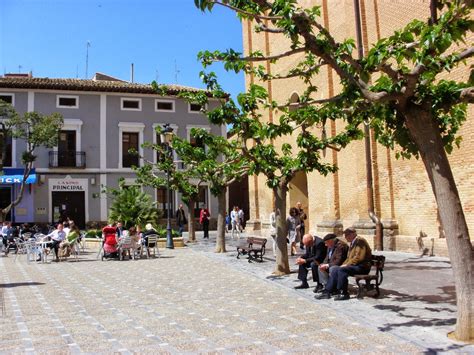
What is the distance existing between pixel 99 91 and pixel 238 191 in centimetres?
1267

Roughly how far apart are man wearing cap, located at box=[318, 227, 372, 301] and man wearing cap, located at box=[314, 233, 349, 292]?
18cm

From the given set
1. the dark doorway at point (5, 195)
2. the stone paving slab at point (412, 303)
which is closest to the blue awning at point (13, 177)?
the dark doorway at point (5, 195)

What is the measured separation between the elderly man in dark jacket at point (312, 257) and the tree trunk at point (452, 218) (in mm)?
3537

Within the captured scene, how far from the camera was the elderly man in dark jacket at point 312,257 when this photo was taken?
8.93m

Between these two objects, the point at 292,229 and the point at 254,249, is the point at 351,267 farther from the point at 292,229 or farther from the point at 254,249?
the point at 292,229

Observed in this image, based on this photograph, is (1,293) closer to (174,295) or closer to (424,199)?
(174,295)

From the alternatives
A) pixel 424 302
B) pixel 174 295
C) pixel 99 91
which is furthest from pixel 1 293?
pixel 99 91

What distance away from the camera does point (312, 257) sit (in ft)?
30.3

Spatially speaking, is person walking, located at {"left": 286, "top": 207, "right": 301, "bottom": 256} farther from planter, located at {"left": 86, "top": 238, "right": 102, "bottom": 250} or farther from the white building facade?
the white building facade

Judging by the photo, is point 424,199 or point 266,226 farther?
point 266,226

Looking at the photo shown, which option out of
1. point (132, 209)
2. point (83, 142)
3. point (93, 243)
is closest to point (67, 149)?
point (83, 142)

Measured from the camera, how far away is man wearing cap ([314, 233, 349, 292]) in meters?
8.29

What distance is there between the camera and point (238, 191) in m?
37.8

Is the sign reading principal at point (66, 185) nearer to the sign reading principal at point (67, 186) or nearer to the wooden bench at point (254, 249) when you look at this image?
the sign reading principal at point (67, 186)
